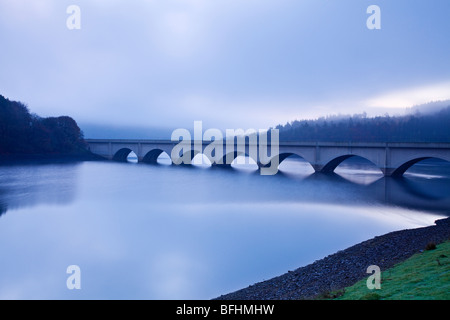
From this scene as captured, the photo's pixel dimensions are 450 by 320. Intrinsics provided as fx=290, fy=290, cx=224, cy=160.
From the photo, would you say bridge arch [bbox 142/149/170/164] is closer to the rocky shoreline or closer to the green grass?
the rocky shoreline

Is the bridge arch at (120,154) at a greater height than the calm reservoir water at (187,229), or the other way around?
the bridge arch at (120,154)

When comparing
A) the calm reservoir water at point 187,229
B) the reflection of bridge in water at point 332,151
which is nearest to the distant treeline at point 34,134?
the reflection of bridge in water at point 332,151

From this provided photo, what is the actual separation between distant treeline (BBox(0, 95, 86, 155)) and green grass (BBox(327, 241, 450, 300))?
5596cm

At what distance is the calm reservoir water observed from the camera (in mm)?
9305

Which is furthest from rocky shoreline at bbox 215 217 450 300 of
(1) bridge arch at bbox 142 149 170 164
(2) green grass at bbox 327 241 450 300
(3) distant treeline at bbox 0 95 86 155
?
(3) distant treeline at bbox 0 95 86 155

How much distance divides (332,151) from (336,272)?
31.6m

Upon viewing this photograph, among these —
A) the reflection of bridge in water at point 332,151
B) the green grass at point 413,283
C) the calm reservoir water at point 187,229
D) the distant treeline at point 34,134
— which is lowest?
the calm reservoir water at point 187,229

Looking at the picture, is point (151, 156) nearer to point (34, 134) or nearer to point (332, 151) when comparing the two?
point (34, 134)

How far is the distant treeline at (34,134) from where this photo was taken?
1887 inches

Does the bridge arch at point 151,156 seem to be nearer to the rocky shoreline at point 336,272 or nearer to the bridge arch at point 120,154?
the bridge arch at point 120,154

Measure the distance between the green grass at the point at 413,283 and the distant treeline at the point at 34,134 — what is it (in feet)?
184

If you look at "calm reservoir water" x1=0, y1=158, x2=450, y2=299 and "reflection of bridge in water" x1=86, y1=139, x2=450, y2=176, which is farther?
"reflection of bridge in water" x1=86, y1=139, x2=450, y2=176
